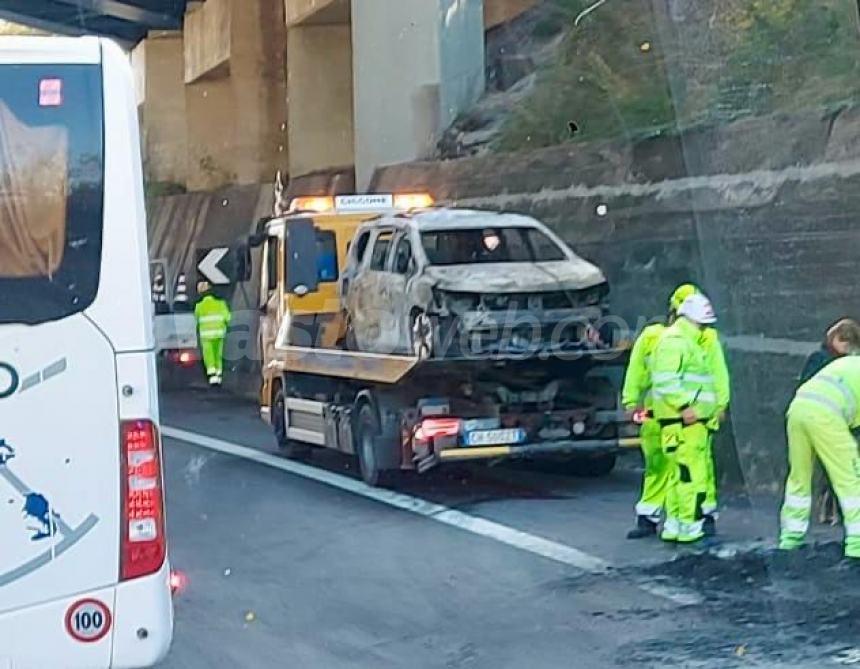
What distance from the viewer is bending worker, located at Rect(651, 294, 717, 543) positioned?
1139 cm

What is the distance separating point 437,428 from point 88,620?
325 inches

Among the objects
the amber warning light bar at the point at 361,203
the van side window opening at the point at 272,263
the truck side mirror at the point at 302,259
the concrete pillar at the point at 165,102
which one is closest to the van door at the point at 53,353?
the truck side mirror at the point at 302,259

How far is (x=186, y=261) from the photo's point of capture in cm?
3597

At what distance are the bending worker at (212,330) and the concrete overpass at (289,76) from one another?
3.66 m

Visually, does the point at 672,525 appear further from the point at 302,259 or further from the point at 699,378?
the point at 302,259

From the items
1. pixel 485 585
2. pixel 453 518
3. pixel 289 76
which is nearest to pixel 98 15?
pixel 289 76

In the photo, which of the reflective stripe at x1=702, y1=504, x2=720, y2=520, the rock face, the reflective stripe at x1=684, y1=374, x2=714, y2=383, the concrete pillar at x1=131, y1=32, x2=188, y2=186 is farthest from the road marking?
the concrete pillar at x1=131, y1=32, x2=188, y2=186

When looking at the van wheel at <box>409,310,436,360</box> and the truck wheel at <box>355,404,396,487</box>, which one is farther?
the truck wheel at <box>355,404,396,487</box>

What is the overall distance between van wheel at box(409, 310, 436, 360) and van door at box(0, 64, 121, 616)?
817 centimetres

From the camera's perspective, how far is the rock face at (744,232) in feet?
46.3

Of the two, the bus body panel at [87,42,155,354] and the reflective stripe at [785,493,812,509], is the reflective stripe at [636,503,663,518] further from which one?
the bus body panel at [87,42,155,354]

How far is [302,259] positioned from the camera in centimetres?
1733

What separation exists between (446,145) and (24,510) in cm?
2033

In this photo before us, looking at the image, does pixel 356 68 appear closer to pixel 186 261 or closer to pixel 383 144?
pixel 383 144
